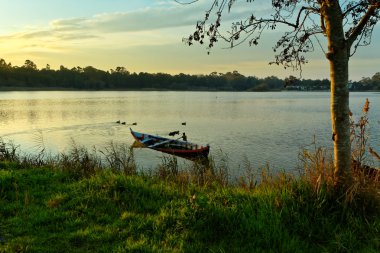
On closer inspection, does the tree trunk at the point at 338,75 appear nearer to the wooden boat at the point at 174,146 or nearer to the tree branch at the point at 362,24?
the tree branch at the point at 362,24

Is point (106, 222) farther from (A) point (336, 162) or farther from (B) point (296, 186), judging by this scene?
(A) point (336, 162)

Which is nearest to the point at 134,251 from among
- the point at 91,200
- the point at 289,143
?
the point at 91,200

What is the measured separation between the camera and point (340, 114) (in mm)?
5398

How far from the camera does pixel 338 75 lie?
5.35 meters

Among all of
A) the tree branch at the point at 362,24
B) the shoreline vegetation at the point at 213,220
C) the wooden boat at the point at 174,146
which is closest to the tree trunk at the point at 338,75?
the tree branch at the point at 362,24

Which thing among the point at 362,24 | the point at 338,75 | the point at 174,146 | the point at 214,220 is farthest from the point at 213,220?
the point at 174,146

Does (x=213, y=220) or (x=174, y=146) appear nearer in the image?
(x=213, y=220)

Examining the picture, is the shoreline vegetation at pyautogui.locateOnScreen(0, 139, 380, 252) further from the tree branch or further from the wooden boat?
the wooden boat

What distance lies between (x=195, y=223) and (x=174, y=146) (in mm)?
19004

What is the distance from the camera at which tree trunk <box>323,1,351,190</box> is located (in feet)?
17.4

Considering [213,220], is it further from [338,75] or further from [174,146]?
[174,146]

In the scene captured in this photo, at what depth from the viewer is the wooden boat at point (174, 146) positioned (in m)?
20.6

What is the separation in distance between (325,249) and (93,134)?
103 ft

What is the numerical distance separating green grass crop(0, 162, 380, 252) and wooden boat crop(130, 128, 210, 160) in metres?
13.6
